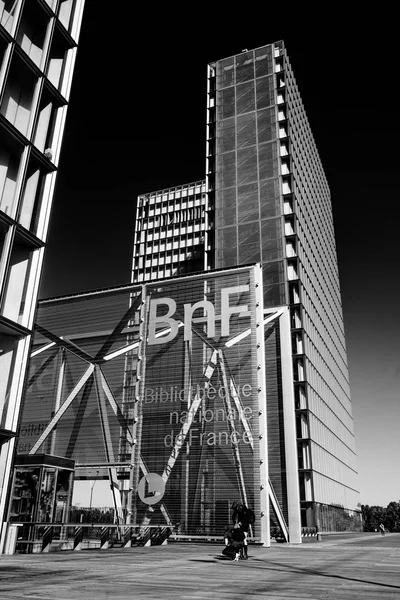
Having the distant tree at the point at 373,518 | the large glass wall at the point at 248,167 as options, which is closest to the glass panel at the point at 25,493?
the large glass wall at the point at 248,167

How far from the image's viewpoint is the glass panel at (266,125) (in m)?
59.8

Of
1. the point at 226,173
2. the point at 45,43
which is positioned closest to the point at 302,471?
the point at 226,173

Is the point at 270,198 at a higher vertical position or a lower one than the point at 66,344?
higher

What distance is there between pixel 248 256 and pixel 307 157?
932 inches

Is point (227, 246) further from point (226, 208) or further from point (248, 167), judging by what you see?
point (248, 167)

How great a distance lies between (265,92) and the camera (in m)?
62.4

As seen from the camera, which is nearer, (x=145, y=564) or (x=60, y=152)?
(x=145, y=564)

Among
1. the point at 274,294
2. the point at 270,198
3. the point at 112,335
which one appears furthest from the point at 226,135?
the point at 112,335

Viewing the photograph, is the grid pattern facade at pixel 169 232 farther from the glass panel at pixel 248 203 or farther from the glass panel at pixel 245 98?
the glass panel at pixel 248 203

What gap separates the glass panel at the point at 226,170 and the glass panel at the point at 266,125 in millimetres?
3858

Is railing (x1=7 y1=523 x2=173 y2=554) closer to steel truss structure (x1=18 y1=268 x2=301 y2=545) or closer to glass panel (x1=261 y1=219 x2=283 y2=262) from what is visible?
steel truss structure (x1=18 y1=268 x2=301 y2=545)

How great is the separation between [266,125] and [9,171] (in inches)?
1817

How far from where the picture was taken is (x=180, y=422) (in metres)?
30.0

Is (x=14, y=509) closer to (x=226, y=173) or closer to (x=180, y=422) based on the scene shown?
(x=180, y=422)
